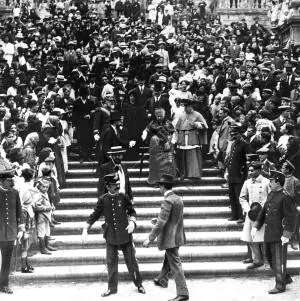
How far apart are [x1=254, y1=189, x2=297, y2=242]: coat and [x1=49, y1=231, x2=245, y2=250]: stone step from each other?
151 centimetres

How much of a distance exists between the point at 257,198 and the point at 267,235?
100 cm

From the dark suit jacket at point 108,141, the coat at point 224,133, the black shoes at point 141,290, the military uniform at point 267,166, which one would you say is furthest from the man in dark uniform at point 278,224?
the dark suit jacket at point 108,141

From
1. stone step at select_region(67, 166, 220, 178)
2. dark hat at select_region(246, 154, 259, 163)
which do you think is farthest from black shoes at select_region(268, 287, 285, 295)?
stone step at select_region(67, 166, 220, 178)

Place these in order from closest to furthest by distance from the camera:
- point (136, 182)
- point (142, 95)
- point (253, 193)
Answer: point (253, 193) < point (136, 182) < point (142, 95)

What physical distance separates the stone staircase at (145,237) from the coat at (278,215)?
960 millimetres

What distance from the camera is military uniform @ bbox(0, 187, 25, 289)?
9516 mm

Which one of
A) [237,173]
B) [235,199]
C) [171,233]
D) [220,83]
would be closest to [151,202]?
[235,199]

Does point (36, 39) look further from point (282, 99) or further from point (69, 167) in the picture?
point (282, 99)

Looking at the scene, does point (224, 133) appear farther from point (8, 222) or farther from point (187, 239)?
point (8, 222)

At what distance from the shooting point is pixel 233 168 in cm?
1165

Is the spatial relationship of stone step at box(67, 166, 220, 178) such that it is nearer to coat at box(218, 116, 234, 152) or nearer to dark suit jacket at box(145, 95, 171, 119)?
coat at box(218, 116, 234, 152)

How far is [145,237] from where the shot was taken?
11234 mm

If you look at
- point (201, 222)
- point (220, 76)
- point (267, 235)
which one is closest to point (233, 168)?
point (201, 222)

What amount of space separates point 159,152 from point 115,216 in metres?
3.28
